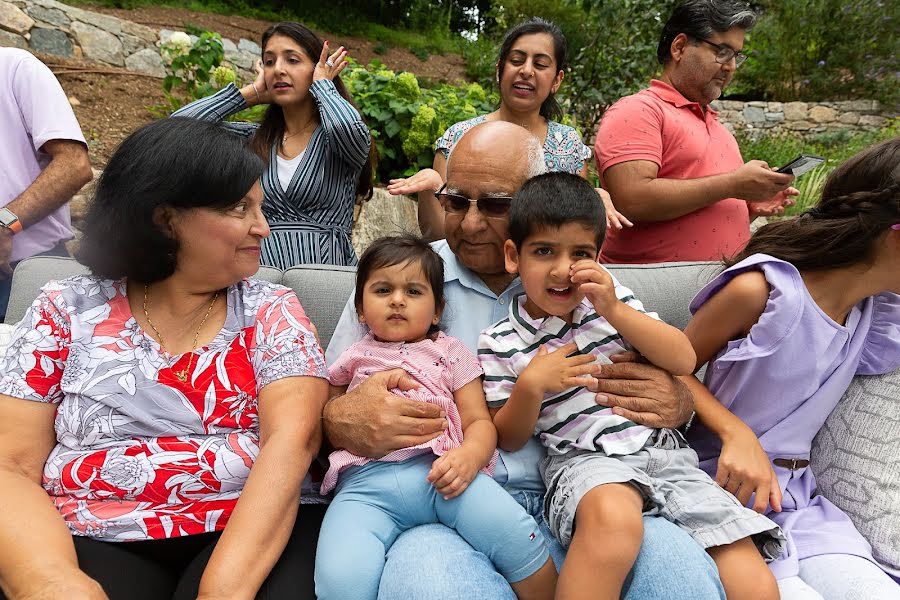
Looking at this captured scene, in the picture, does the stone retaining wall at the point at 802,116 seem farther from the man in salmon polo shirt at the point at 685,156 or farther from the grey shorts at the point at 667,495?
the grey shorts at the point at 667,495

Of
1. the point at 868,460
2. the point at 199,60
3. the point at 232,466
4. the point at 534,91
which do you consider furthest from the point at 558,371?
the point at 199,60

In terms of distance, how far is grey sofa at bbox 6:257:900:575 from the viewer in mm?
1685

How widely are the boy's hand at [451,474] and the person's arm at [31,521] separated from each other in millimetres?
785

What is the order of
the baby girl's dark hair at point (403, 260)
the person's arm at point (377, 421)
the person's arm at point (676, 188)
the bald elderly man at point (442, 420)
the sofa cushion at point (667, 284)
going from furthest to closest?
the person's arm at point (676, 188) → the sofa cushion at point (667, 284) → the baby girl's dark hair at point (403, 260) → the person's arm at point (377, 421) → the bald elderly man at point (442, 420)

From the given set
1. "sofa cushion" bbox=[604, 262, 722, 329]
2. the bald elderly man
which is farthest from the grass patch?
the bald elderly man

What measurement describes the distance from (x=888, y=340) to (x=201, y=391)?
2.01 m

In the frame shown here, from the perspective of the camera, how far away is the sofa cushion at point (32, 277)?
2148 millimetres

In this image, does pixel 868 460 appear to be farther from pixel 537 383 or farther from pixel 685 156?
pixel 685 156

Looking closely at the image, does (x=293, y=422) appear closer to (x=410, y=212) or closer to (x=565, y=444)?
(x=565, y=444)

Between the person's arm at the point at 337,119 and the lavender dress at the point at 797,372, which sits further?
the person's arm at the point at 337,119

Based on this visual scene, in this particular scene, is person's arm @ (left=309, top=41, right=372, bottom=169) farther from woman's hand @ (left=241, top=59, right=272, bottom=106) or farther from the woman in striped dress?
woman's hand @ (left=241, top=59, right=272, bottom=106)

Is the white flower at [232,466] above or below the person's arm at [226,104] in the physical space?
below

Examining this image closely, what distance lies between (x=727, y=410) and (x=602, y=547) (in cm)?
70

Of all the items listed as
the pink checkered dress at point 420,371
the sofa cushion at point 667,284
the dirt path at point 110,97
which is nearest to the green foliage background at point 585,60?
the dirt path at point 110,97
